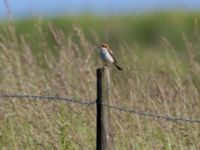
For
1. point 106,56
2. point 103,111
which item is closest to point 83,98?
point 106,56

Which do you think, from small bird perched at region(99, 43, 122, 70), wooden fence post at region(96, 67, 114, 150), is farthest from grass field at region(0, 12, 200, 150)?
wooden fence post at region(96, 67, 114, 150)

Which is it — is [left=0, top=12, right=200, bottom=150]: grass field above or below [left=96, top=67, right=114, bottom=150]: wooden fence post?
above

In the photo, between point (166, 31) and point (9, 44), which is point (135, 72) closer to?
point (9, 44)

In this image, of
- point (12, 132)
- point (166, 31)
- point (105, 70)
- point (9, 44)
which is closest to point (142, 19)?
point (166, 31)

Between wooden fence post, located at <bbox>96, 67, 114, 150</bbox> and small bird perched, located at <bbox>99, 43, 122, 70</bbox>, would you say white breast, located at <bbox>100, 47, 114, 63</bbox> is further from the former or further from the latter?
wooden fence post, located at <bbox>96, 67, 114, 150</bbox>

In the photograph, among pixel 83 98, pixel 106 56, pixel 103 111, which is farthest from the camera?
pixel 83 98

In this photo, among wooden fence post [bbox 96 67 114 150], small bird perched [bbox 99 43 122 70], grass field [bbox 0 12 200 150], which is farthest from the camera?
small bird perched [bbox 99 43 122 70]

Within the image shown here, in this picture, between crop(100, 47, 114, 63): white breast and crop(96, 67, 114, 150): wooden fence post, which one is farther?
crop(100, 47, 114, 63): white breast

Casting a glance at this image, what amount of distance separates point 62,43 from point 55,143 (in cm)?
160

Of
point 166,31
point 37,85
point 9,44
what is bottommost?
point 37,85

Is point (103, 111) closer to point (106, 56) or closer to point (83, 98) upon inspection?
point (106, 56)

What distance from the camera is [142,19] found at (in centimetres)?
2520

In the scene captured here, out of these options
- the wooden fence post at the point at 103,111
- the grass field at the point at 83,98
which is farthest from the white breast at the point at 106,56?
the wooden fence post at the point at 103,111

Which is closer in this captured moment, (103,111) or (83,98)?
(103,111)
